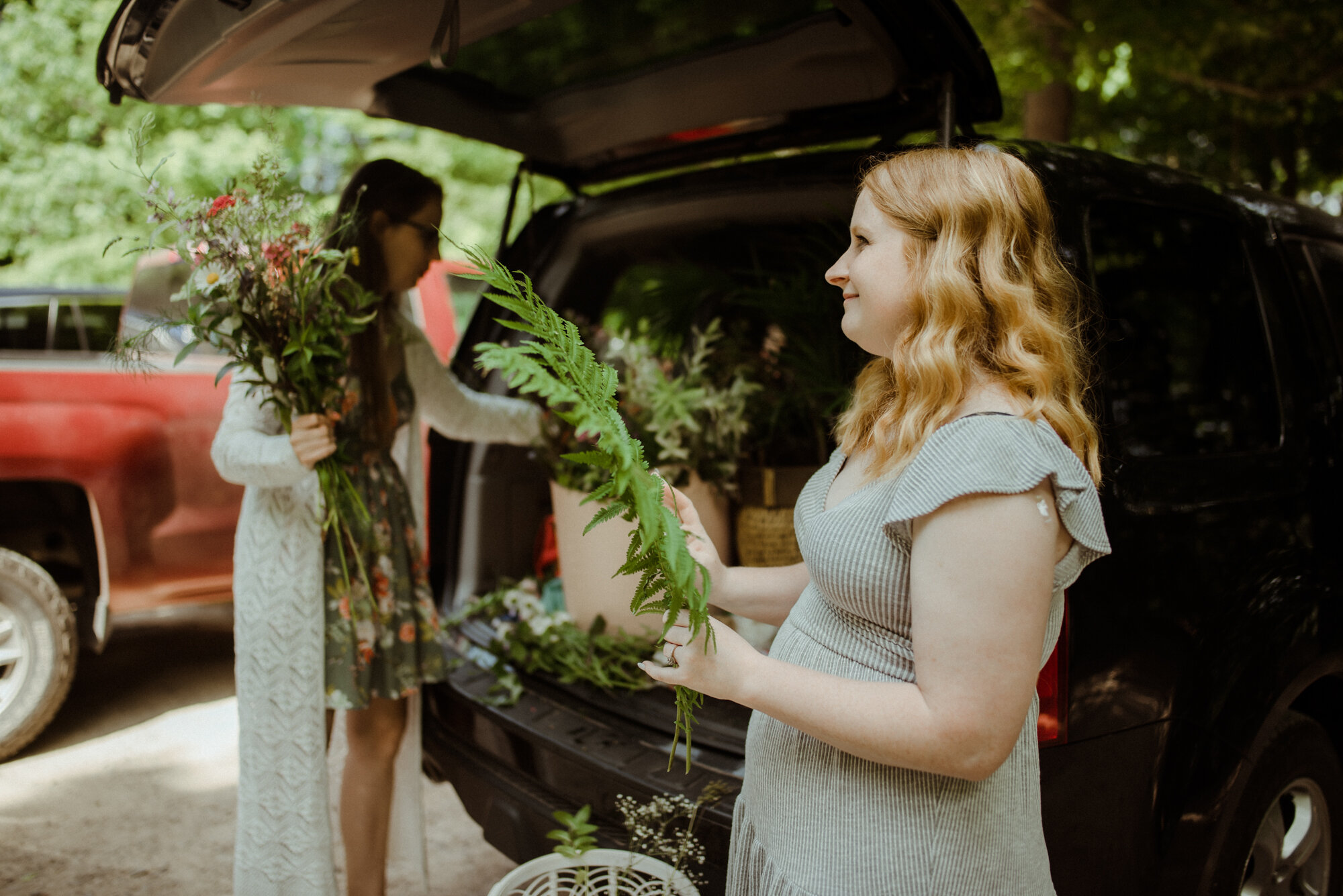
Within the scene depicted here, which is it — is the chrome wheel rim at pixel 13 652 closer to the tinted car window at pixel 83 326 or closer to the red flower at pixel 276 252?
the tinted car window at pixel 83 326

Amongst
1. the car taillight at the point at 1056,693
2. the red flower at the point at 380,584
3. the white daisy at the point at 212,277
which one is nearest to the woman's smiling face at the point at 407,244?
the white daisy at the point at 212,277

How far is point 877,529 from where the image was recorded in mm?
1142

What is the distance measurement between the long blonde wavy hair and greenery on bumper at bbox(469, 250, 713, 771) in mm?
341

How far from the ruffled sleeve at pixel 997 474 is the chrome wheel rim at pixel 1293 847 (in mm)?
1362

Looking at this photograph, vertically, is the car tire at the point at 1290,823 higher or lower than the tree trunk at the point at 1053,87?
lower

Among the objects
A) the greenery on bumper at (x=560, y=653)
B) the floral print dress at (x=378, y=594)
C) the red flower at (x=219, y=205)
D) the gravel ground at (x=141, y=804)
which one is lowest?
the gravel ground at (x=141, y=804)

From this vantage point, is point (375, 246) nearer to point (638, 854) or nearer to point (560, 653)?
point (560, 653)

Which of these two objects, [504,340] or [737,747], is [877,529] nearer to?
[737,747]

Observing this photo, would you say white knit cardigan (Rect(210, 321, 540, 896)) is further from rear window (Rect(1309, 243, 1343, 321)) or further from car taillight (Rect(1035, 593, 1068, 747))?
rear window (Rect(1309, 243, 1343, 321))

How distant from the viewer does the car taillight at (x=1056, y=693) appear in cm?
155

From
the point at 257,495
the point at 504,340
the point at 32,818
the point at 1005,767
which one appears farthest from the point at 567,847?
the point at 32,818

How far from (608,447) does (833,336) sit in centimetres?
168

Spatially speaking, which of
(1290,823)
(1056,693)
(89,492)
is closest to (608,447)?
(1056,693)

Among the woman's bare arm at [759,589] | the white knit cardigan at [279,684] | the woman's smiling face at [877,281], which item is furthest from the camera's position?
the white knit cardigan at [279,684]
